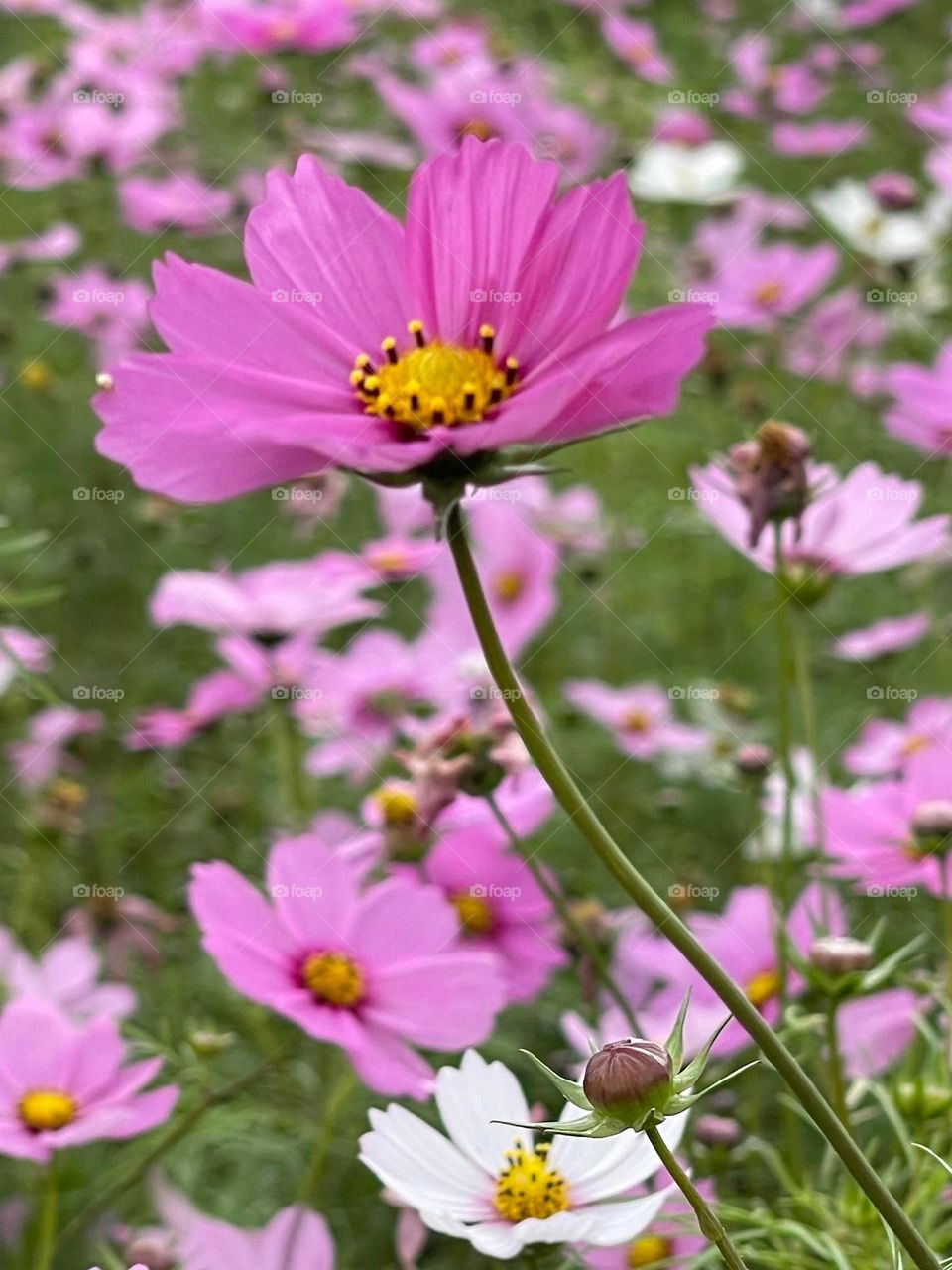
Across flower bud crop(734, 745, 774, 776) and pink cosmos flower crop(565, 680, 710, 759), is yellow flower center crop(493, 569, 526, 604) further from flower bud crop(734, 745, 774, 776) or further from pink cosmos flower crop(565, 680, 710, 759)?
flower bud crop(734, 745, 774, 776)

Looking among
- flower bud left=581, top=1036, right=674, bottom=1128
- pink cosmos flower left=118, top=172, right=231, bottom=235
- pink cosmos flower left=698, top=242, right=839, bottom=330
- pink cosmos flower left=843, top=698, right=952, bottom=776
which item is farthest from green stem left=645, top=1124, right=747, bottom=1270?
pink cosmos flower left=118, top=172, right=231, bottom=235

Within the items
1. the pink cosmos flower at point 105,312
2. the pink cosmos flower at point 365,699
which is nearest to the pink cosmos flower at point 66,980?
the pink cosmos flower at point 365,699

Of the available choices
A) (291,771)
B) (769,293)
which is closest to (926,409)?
(291,771)

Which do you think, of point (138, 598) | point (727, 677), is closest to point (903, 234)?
point (727, 677)

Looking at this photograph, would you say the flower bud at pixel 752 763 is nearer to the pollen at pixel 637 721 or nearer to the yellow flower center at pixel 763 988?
the yellow flower center at pixel 763 988

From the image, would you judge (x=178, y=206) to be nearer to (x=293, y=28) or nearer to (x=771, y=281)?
(x=293, y=28)

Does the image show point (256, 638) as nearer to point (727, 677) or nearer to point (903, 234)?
point (727, 677)
